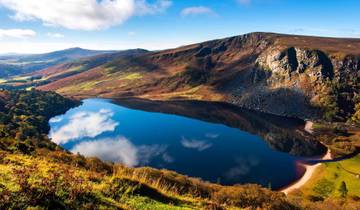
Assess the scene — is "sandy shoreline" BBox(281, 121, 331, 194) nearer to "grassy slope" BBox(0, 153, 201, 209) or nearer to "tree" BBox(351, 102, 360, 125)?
"tree" BBox(351, 102, 360, 125)

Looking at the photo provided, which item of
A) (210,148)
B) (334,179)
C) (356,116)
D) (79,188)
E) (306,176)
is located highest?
(79,188)

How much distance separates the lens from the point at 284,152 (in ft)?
478

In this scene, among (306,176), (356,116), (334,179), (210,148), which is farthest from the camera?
(356,116)

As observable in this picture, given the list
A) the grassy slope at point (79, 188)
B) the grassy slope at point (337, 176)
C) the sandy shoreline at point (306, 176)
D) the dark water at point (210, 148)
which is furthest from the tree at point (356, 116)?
the grassy slope at point (79, 188)

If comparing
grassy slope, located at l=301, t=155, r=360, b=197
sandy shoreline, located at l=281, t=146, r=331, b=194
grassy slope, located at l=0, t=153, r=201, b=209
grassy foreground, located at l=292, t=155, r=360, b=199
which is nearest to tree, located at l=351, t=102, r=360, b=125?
grassy slope, located at l=301, t=155, r=360, b=197

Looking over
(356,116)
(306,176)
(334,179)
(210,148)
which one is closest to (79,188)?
(334,179)

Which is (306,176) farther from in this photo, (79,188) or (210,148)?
(79,188)

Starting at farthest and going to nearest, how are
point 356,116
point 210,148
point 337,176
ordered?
1. point 356,116
2. point 210,148
3. point 337,176

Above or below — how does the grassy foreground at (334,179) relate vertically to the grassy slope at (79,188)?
below

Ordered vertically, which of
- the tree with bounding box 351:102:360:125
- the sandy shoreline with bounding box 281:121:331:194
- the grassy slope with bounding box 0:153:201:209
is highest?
the grassy slope with bounding box 0:153:201:209

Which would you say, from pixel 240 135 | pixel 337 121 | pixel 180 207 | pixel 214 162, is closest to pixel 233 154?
pixel 214 162

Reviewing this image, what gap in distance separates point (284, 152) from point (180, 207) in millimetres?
140220

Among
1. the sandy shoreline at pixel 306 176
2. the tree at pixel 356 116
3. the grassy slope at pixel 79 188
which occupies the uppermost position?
the grassy slope at pixel 79 188

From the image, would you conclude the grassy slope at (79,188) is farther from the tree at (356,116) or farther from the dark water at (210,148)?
the tree at (356,116)
